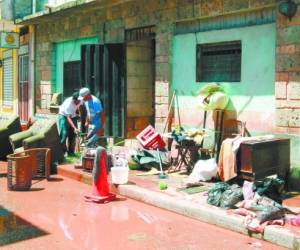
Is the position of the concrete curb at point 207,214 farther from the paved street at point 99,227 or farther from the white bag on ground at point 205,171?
the white bag on ground at point 205,171

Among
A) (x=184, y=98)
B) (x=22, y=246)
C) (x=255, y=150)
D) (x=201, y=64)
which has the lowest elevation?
(x=22, y=246)

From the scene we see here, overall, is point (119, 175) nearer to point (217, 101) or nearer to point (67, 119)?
point (217, 101)

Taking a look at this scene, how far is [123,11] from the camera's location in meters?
11.9

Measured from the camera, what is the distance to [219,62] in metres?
9.69

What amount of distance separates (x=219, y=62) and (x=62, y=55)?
6.59 m

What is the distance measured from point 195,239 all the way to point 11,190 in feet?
13.3

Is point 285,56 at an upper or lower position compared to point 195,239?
upper

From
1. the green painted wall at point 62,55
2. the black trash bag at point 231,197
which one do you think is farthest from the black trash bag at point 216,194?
the green painted wall at point 62,55

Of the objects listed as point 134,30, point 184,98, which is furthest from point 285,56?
point 134,30

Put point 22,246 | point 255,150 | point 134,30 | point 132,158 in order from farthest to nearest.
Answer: point 134,30 < point 132,158 < point 255,150 < point 22,246

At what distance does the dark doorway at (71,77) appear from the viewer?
14156 mm

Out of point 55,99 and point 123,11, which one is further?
point 55,99

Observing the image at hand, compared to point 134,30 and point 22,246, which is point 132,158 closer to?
point 134,30

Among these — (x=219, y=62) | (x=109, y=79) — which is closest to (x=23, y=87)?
(x=109, y=79)
